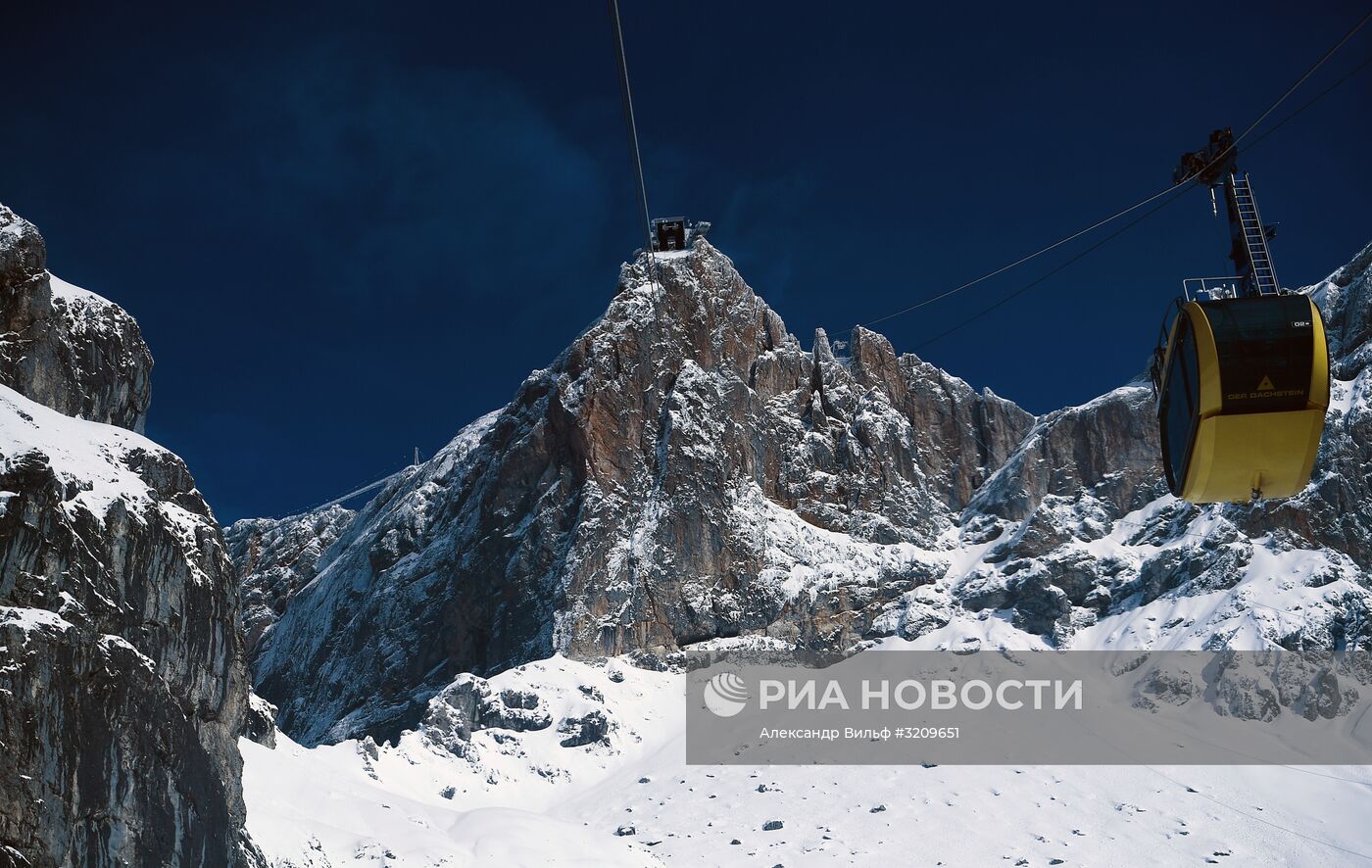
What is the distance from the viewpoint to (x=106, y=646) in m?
40.4

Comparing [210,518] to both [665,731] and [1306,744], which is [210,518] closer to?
[665,731]

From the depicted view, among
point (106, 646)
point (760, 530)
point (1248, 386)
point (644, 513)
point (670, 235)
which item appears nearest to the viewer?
point (1248, 386)

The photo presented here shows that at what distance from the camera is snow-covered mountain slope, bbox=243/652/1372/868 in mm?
74062

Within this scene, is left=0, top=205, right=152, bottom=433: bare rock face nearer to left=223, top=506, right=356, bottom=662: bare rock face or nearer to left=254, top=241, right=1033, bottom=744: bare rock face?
left=254, top=241, right=1033, bottom=744: bare rock face

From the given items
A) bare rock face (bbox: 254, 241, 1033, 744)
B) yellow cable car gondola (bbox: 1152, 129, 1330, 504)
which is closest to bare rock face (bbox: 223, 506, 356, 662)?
bare rock face (bbox: 254, 241, 1033, 744)

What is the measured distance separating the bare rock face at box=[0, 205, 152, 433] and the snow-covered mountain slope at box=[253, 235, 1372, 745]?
250 feet

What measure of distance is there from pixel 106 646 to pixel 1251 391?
1326 inches

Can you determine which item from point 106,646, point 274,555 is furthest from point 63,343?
point 274,555

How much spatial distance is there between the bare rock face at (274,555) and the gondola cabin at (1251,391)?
515 ft

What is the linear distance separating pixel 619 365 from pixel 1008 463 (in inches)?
2077

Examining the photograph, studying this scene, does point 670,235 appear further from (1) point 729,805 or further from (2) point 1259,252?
(2) point 1259,252

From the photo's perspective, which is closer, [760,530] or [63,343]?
[63,343]

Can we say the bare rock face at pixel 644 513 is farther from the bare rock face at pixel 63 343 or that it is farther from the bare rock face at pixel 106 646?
the bare rock face at pixel 106 646

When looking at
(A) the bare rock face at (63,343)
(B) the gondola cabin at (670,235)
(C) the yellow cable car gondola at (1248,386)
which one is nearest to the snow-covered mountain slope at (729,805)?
(A) the bare rock face at (63,343)
